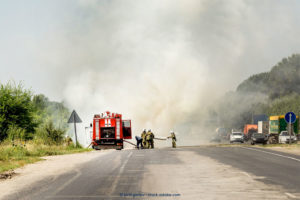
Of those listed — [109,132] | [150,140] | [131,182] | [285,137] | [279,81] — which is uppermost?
[279,81]

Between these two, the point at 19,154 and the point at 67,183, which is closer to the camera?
the point at 67,183

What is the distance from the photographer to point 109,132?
3653cm

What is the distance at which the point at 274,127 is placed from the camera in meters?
58.2

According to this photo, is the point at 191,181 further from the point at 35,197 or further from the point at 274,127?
the point at 274,127

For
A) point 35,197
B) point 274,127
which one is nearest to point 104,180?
point 35,197

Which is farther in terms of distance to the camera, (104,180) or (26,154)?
(26,154)

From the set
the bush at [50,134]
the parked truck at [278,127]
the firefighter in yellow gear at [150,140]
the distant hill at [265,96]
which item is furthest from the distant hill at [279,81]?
the bush at [50,134]

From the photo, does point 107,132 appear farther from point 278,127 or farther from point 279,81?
point 279,81

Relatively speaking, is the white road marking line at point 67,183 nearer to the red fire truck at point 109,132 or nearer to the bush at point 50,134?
the bush at point 50,134

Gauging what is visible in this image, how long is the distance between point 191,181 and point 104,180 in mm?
2416

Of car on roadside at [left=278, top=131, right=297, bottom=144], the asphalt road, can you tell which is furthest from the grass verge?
car on roadside at [left=278, top=131, right=297, bottom=144]

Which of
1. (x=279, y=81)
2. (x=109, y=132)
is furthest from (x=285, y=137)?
(x=279, y=81)

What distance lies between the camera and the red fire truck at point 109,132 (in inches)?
1416

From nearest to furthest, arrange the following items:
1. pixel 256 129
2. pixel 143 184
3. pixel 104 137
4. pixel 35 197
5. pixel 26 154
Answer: pixel 35 197
pixel 143 184
pixel 26 154
pixel 104 137
pixel 256 129
